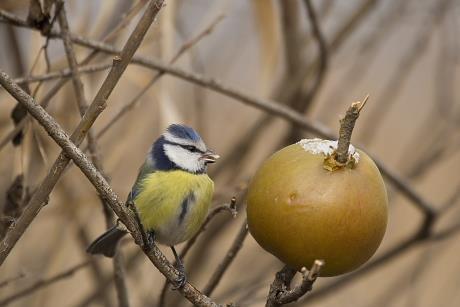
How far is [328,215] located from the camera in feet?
2.20

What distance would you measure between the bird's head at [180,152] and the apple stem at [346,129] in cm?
55

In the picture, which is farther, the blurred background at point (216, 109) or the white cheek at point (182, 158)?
the blurred background at point (216, 109)

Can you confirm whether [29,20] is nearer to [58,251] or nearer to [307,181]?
[307,181]

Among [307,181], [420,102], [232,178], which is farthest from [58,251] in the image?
[420,102]

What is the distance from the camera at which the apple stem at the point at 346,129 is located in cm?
66

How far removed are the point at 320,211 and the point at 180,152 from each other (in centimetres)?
60

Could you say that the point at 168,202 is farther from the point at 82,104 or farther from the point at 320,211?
the point at 320,211

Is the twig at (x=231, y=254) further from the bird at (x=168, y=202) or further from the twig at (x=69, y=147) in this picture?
the twig at (x=69, y=147)

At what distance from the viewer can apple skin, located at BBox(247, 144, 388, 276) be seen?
67 cm

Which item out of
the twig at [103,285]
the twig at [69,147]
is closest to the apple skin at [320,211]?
the twig at [69,147]

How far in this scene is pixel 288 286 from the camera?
758 millimetres

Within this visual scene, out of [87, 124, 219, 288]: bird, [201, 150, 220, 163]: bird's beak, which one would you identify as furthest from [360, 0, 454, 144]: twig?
[87, 124, 219, 288]: bird

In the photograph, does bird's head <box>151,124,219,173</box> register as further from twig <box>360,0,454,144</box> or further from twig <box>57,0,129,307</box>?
twig <box>360,0,454,144</box>

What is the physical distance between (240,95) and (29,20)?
0.36 metres
